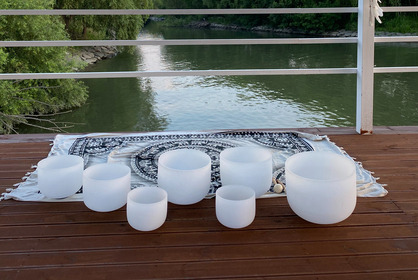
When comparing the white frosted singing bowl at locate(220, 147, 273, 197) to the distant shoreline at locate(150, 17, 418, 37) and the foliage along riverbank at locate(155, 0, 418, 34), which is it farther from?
the foliage along riverbank at locate(155, 0, 418, 34)

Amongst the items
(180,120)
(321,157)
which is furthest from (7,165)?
(180,120)

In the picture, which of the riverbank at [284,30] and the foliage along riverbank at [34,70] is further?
the riverbank at [284,30]

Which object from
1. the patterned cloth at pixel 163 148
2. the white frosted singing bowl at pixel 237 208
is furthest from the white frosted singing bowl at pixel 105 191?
the white frosted singing bowl at pixel 237 208

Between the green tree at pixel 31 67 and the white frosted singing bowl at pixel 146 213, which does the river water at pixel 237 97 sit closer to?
the green tree at pixel 31 67

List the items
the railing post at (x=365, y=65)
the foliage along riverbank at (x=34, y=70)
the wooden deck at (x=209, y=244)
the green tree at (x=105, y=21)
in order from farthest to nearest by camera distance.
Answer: the green tree at (x=105, y=21), the foliage along riverbank at (x=34, y=70), the railing post at (x=365, y=65), the wooden deck at (x=209, y=244)

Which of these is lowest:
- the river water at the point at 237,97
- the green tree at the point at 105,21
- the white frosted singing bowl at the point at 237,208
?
the river water at the point at 237,97

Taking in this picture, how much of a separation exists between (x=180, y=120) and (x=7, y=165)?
6.51 metres

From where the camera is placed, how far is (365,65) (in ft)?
7.16

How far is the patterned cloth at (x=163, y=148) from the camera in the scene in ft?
5.14

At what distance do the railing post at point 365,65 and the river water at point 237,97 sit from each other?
18.1ft

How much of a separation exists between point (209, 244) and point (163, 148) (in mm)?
799

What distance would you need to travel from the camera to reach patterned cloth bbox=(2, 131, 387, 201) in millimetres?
1566

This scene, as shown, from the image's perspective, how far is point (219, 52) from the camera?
48.6 feet

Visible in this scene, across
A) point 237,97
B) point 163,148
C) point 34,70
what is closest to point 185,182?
point 163,148
